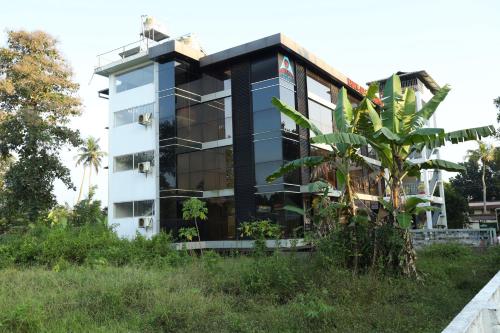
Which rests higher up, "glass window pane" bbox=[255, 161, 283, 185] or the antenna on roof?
the antenna on roof

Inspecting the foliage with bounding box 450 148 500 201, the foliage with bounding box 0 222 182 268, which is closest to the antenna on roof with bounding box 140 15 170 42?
the foliage with bounding box 0 222 182 268

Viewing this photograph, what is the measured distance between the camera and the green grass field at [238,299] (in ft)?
23.3

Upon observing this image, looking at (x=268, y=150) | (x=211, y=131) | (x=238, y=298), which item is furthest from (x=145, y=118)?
(x=238, y=298)

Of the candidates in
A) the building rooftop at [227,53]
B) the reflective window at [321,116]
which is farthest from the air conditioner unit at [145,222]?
the reflective window at [321,116]

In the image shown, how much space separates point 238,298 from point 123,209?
17.8 metres

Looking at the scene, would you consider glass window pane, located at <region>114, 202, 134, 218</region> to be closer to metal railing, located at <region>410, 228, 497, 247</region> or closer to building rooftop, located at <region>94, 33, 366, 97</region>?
building rooftop, located at <region>94, 33, 366, 97</region>

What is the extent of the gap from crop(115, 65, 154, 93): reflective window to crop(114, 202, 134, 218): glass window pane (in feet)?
23.7

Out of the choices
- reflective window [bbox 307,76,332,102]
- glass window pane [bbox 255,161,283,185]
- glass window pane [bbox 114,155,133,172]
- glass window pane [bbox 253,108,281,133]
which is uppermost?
reflective window [bbox 307,76,332,102]

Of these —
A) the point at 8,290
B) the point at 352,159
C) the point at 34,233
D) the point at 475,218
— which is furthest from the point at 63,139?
the point at 475,218

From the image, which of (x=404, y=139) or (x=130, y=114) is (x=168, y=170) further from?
(x=404, y=139)

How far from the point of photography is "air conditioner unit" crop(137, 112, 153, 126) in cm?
2441

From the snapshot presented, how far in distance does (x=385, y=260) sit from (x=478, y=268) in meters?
4.07

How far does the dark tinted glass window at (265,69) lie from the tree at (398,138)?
9.91 metres

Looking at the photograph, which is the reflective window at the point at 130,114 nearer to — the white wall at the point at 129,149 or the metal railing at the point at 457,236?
the white wall at the point at 129,149
